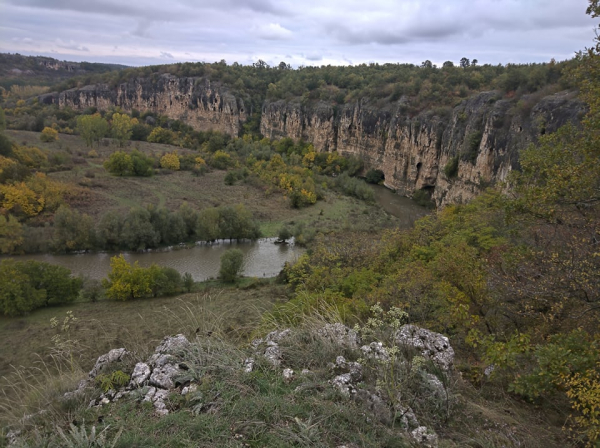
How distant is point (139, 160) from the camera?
41.8 meters

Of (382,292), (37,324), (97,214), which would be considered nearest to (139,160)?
(97,214)

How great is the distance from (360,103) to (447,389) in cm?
4977

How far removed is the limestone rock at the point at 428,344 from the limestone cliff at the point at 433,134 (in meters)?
8.23

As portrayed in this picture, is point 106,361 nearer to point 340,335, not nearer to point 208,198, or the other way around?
point 340,335

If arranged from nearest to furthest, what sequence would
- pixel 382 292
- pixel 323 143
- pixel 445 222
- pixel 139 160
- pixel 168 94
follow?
pixel 382 292 < pixel 445 222 < pixel 139 160 < pixel 323 143 < pixel 168 94

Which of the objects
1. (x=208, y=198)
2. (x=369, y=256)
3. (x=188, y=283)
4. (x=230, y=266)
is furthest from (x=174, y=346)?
(x=208, y=198)

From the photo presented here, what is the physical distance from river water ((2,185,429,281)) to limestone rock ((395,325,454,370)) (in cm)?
1933

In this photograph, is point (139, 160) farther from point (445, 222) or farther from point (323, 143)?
point (445, 222)

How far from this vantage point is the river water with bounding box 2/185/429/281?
24000mm

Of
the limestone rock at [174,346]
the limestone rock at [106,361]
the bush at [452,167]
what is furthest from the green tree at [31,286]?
the bush at [452,167]

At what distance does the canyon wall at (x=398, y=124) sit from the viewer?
25234 millimetres

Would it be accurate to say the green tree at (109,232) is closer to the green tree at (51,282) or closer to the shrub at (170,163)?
the green tree at (51,282)

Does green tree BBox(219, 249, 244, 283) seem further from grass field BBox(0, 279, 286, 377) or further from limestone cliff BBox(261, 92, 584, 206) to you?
limestone cliff BBox(261, 92, 584, 206)

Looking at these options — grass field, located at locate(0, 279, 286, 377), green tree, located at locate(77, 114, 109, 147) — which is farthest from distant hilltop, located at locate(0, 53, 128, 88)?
grass field, located at locate(0, 279, 286, 377)
